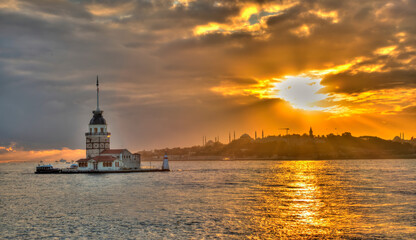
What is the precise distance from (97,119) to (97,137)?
23.6 ft

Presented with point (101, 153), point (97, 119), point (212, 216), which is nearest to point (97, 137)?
point (101, 153)

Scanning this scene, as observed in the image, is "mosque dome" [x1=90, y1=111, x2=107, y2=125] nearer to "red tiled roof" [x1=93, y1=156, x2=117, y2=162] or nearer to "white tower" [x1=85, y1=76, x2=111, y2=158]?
"white tower" [x1=85, y1=76, x2=111, y2=158]

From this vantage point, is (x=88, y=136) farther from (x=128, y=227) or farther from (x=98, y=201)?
(x=128, y=227)

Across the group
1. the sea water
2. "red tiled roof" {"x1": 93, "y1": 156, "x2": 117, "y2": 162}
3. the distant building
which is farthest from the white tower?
the sea water

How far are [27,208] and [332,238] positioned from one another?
1671 inches

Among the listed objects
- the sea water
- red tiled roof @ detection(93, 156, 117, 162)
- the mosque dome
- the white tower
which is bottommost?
the sea water

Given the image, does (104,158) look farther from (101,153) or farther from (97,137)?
(97,137)

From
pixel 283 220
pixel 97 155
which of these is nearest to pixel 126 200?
pixel 283 220

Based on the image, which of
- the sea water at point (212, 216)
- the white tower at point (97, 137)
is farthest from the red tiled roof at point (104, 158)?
the sea water at point (212, 216)

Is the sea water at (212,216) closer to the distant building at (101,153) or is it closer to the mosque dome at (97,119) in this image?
the distant building at (101,153)

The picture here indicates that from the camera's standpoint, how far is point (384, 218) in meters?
44.2

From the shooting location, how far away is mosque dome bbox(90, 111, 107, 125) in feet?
467

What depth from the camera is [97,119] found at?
471 ft

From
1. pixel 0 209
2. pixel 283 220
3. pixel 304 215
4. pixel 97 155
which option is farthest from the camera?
pixel 97 155
